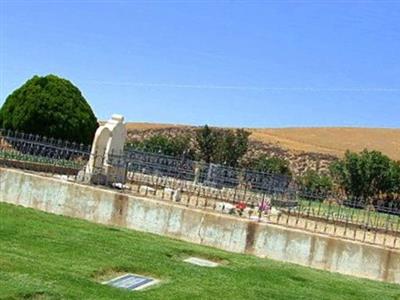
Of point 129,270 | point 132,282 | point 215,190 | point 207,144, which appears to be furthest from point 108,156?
point 207,144

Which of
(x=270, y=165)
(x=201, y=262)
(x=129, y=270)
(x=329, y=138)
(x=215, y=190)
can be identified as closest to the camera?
(x=129, y=270)

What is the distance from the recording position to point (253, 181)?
1075 inches

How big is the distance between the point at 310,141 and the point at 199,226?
75305mm

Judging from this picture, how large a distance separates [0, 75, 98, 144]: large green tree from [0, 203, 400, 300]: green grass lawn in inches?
1074

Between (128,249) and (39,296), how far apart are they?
3.42 m

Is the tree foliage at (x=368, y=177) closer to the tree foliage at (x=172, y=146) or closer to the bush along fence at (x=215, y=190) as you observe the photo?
the tree foliage at (x=172, y=146)

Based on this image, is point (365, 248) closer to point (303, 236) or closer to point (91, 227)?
point (303, 236)

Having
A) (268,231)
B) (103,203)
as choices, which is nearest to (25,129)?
(103,203)

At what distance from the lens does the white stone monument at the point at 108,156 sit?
58.7 ft

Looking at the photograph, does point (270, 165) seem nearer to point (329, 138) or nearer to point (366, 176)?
point (366, 176)

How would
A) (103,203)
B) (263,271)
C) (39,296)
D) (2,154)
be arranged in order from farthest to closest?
(2,154), (103,203), (263,271), (39,296)

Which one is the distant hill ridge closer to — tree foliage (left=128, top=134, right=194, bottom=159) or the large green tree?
tree foliage (left=128, top=134, right=194, bottom=159)

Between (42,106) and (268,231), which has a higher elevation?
(42,106)

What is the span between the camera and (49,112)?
3938 centimetres
